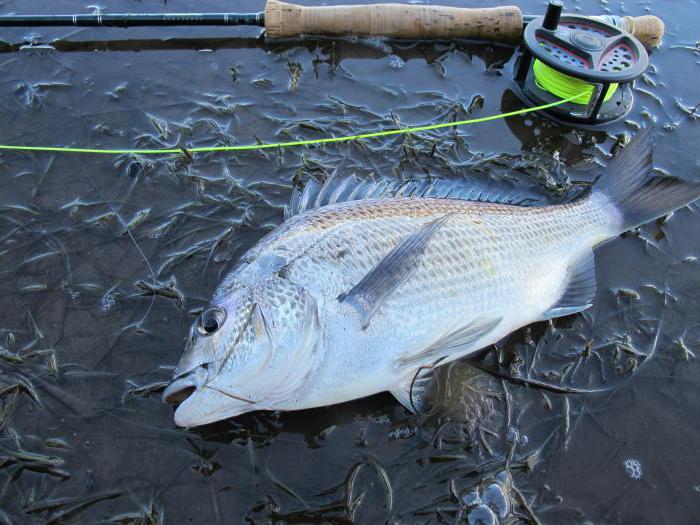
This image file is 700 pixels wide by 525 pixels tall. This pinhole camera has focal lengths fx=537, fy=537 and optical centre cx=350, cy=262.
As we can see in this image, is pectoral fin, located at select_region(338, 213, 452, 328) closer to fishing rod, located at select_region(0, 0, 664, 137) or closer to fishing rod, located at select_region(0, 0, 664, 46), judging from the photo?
fishing rod, located at select_region(0, 0, 664, 137)

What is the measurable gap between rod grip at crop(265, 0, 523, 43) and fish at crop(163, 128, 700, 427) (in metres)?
2.59

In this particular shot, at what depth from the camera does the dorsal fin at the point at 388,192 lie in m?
3.40

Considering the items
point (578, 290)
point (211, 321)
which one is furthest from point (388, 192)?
point (211, 321)

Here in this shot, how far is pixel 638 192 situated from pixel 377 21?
3029 mm

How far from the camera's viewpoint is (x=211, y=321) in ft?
8.50

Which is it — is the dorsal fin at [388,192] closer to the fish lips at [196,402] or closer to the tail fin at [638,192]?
the tail fin at [638,192]

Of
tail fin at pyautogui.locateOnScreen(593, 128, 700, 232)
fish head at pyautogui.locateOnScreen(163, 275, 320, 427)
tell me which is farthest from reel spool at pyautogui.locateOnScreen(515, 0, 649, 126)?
fish head at pyautogui.locateOnScreen(163, 275, 320, 427)

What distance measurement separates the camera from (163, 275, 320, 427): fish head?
8.18 ft

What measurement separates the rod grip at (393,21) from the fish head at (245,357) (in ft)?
12.0

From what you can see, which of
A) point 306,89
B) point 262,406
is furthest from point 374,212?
point 306,89

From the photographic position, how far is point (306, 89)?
16.3 feet

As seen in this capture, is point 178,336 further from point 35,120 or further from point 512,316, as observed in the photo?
point 35,120

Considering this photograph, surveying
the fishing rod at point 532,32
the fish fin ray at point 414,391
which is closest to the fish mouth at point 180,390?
the fish fin ray at point 414,391

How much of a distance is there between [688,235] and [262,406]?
11.0 ft
